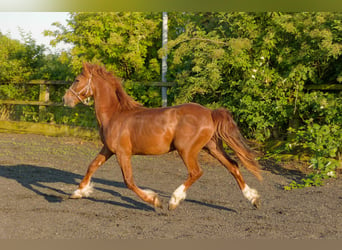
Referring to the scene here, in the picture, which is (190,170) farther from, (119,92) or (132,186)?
(119,92)

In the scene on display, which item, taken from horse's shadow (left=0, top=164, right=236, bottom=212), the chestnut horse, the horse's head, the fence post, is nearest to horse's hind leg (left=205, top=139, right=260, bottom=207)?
the chestnut horse

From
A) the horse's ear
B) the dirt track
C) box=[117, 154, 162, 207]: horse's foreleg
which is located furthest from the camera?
the horse's ear

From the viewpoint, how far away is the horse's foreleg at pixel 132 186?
197 inches

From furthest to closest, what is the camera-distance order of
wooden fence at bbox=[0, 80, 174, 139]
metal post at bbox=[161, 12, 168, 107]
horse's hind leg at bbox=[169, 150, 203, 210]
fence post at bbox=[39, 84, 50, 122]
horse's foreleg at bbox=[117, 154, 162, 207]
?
fence post at bbox=[39, 84, 50, 122], wooden fence at bbox=[0, 80, 174, 139], metal post at bbox=[161, 12, 168, 107], horse's hind leg at bbox=[169, 150, 203, 210], horse's foreleg at bbox=[117, 154, 162, 207]

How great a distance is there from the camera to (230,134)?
17.6ft

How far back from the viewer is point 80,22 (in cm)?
1175

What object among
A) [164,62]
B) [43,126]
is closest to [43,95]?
[43,126]

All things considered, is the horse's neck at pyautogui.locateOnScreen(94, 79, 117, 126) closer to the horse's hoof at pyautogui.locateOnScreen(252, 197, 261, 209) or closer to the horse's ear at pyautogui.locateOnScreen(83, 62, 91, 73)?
the horse's ear at pyautogui.locateOnScreen(83, 62, 91, 73)

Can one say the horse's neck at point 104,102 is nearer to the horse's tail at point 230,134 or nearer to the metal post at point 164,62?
the horse's tail at point 230,134

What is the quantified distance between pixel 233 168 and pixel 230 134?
43 cm

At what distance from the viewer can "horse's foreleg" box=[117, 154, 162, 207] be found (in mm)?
5000

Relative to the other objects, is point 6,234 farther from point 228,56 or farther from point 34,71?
point 34,71

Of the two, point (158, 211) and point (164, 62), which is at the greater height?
point (164, 62)

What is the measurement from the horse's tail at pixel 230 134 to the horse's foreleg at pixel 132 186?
3.76 ft
